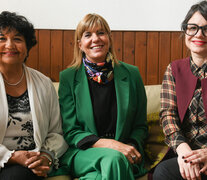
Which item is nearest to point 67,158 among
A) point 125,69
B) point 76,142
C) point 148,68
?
point 76,142

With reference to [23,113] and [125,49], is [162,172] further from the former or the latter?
[125,49]

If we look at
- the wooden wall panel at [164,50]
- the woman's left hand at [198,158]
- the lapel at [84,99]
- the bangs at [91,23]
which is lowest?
the woman's left hand at [198,158]

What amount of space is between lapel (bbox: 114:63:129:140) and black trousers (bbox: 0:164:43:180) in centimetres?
59

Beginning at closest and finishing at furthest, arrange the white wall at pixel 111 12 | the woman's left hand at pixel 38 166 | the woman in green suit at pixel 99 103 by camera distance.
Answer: the woman's left hand at pixel 38 166, the woman in green suit at pixel 99 103, the white wall at pixel 111 12

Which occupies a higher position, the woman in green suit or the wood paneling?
the wood paneling

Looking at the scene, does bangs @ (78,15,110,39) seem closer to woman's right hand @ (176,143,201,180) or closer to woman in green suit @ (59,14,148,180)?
woman in green suit @ (59,14,148,180)

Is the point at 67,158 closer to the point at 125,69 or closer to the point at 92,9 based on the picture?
the point at 125,69

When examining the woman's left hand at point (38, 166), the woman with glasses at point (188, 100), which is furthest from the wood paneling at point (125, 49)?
the woman's left hand at point (38, 166)

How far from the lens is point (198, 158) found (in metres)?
1.38

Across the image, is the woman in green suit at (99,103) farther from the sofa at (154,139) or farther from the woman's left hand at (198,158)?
the woman's left hand at (198,158)

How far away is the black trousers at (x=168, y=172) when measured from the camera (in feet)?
4.61

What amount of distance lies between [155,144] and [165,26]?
46.9 inches

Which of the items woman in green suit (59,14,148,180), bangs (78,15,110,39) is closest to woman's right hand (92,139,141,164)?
woman in green suit (59,14,148,180)

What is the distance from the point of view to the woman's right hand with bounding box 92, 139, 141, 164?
1.59 m
